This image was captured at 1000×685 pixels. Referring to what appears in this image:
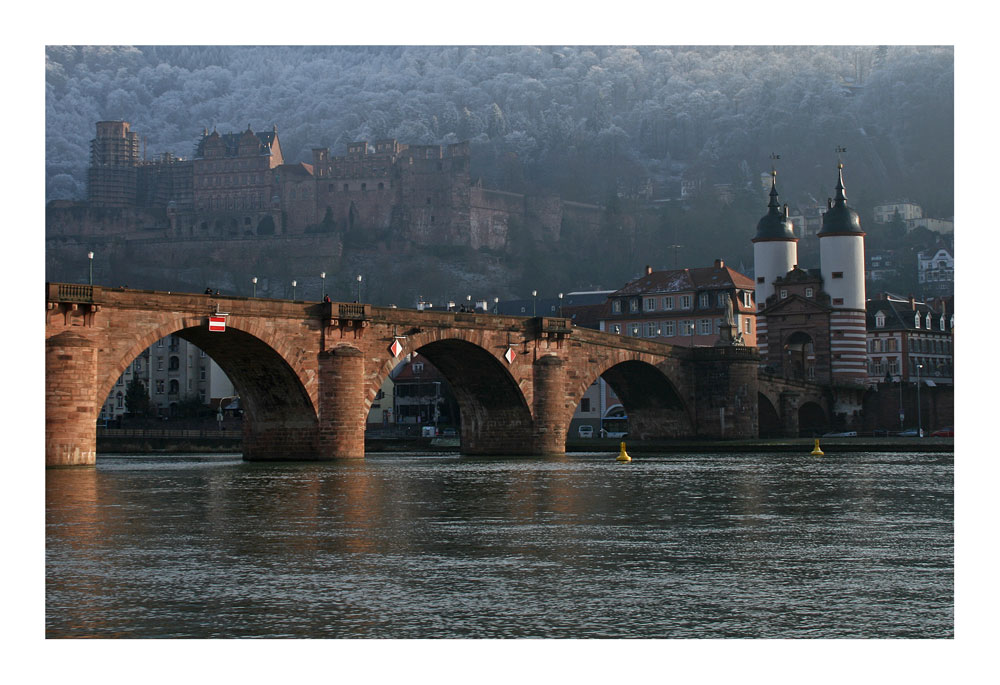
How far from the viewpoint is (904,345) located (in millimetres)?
120000

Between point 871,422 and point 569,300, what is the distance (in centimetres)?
7186

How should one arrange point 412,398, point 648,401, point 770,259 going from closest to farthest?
point 648,401 → point 770,259 → point 412,398

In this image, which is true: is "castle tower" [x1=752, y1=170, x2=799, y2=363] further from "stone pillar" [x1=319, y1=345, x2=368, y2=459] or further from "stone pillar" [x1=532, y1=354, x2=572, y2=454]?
"stone pillar" [x1=319, y1=345, x2=368, y2=459]

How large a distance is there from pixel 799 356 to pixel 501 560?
8992 cm

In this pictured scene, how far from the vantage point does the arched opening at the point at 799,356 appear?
366ft

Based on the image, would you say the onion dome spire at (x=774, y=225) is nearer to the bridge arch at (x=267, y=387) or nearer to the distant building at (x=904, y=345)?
the distant building at (x=904, y=345)

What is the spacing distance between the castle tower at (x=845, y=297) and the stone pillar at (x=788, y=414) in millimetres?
5478

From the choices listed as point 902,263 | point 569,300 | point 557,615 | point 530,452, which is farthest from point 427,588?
point 902,263

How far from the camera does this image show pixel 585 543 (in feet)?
93.5

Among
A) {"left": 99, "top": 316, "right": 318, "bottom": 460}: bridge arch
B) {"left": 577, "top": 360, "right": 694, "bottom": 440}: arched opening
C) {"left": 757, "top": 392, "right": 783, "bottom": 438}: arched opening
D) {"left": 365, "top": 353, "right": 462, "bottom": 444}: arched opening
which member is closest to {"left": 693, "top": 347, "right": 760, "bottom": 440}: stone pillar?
{"left": 577, "top": 360, "right": 694, "bottom": 440}: arched opening

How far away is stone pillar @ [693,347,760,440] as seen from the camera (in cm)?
9600

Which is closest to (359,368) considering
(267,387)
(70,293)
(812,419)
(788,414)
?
(267,387)

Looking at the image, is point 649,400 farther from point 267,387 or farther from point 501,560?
point 501,560

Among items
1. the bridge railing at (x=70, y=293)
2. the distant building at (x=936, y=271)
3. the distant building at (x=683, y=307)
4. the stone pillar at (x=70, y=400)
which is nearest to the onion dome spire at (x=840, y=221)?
the distant building at (x=683, y=307)
